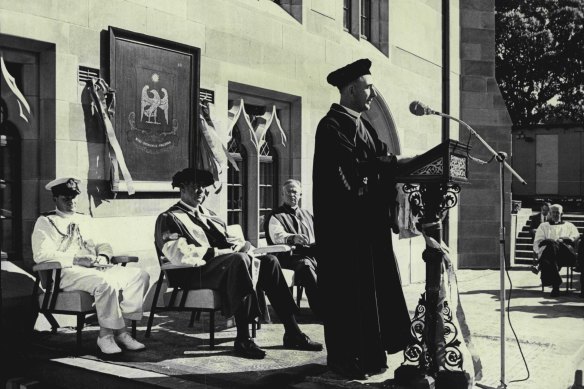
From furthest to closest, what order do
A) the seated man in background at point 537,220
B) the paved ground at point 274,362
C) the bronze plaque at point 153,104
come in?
the seated man in background at point 537,220 → the bronze plaque at point 153,104 → the paved ground at point 274,362

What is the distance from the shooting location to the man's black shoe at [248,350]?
16.4ft

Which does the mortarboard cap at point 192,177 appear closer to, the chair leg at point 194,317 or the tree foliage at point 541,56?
the chair leg at point 194,317

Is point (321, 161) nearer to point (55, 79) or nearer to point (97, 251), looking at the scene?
point (97, 251)

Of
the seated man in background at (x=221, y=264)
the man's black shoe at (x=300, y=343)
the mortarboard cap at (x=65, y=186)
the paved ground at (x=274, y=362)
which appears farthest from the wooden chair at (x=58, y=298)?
the man's black shoe at (x=300, y=343)

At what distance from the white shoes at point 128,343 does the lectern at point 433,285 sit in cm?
206

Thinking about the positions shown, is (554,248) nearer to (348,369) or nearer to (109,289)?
(348,369)

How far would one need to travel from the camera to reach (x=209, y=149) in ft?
24.4

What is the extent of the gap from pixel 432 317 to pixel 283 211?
3081mm

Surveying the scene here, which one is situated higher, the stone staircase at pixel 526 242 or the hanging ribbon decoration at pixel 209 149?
the hanging ribbon decoration at pixel 209 149

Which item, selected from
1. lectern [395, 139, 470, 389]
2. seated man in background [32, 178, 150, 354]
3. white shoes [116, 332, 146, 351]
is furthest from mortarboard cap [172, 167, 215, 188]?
lectern [395, 139, 470, 389]

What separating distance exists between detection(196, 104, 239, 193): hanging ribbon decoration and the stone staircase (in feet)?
37.2

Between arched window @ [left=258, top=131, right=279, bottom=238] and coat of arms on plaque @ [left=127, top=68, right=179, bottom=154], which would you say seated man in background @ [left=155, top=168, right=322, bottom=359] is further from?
arched window @ [left=258, top=131, right=279, bottom=238]

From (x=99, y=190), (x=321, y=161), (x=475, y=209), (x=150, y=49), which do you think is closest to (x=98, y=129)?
(x=99, y=190)

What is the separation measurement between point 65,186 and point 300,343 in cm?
218
